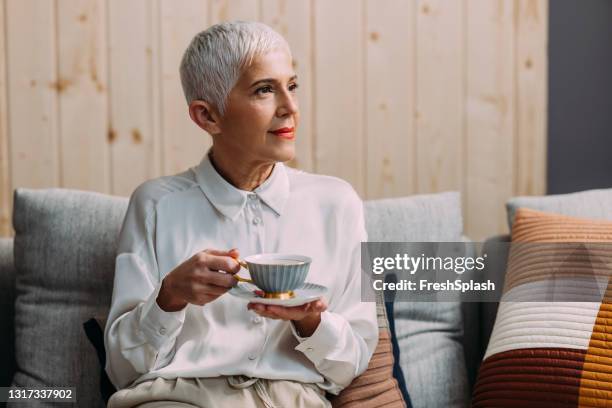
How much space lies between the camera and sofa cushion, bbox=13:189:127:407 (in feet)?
6.46

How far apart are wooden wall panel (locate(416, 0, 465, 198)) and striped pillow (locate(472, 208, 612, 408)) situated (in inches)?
23.8

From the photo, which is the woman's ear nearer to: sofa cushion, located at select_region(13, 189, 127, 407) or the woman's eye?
the woman's eye

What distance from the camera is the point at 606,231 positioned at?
6.11 feet

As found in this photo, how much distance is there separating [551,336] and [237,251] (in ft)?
2.33

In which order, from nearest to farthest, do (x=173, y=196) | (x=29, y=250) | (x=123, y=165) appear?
1. (x=173, y=196)
2. (x=29, y=250)
3. (x=123, y=165)

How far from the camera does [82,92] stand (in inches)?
91.7

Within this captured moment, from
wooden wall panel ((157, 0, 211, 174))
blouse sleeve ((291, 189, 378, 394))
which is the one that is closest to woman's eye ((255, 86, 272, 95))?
blouse sleeve ((291, 189, 378, 394))

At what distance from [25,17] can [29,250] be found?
0.71m

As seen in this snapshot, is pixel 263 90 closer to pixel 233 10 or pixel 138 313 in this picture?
pixel 138 313

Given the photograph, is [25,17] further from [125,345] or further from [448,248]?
[448,248]

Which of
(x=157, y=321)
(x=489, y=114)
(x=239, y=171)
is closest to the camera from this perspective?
(x=157, y=321)

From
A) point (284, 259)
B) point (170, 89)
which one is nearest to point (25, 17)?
point (170, 89)

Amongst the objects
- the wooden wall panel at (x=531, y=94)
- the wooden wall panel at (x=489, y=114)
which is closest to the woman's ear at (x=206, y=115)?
the wooden wall panel at (x=489, y=114)

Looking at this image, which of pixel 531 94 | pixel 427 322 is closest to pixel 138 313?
pixel 427 322
